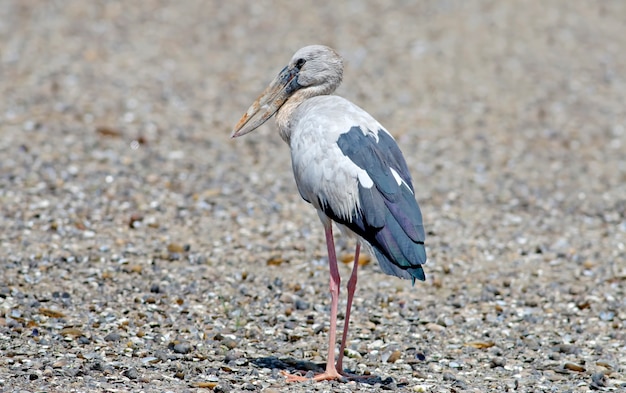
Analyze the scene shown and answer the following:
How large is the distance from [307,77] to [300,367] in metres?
2.23

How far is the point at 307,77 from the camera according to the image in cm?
744

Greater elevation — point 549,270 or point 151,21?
point 151,21

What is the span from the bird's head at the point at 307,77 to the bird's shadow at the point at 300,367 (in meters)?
1.93

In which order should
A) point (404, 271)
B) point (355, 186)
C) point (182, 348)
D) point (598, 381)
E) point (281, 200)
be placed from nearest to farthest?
point (404, 271) < point (355, 186) < point (598, 381) < point (182, 348) < point (281, 200)

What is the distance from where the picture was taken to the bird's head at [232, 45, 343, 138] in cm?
742

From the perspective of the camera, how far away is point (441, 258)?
9.70 m

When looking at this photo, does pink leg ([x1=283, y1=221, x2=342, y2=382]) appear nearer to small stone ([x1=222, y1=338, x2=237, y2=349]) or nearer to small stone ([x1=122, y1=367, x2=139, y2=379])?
small stone ([x1=222, y1=338, x2=237, y2=349])

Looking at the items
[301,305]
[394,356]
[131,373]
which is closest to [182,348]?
[131,373]

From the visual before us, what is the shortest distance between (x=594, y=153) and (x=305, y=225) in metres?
5.06

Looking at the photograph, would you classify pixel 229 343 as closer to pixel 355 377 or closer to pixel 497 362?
pixel 355 377

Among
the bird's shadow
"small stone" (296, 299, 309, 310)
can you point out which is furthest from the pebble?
"small stone" (296, 299, 309, 310)

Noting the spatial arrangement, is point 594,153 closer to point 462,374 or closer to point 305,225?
point 305,225

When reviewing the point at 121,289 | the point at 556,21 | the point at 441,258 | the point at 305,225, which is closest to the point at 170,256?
the point at 121,289

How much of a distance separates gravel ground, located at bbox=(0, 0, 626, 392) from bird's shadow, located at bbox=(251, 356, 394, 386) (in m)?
0.03
